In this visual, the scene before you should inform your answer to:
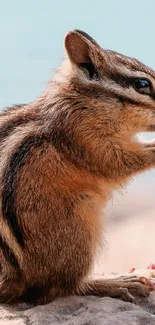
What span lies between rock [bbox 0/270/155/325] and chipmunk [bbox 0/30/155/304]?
0.33 ft

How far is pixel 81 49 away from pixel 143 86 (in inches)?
21.1

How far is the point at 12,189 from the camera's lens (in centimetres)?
627

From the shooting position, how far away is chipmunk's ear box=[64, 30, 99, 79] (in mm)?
6547

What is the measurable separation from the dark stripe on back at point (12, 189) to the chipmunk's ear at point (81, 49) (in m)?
0.79

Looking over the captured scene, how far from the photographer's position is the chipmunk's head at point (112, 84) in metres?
6.55

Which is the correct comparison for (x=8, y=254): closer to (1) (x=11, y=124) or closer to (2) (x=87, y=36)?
(1) (x=11, y=124)

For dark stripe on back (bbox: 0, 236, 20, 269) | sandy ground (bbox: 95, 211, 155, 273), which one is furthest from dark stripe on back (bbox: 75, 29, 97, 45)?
sandy ground (bbox: 95, 211, 155, 273)

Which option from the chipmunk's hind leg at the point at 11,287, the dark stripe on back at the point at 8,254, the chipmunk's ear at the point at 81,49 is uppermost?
the chipmunk's ear at the point at 81,49

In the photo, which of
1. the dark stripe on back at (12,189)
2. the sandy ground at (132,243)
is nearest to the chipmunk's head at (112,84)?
the dark stripe on back at (12,189)

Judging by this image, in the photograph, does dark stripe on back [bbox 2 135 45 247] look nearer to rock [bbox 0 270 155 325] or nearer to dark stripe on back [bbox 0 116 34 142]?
dark stripe on back [bbox 0 116 34 142]

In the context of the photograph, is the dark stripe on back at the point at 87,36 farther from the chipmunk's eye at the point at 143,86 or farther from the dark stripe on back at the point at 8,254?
the dark stripe on back at the point at 8,254

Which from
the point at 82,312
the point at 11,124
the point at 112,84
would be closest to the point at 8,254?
the point at 82,312

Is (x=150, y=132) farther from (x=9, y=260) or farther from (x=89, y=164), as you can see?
(x=9, y=260)

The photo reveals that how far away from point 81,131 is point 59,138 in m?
0.18
